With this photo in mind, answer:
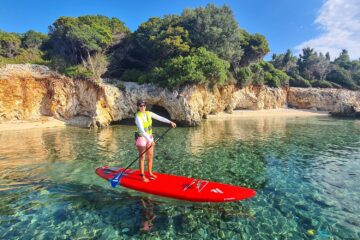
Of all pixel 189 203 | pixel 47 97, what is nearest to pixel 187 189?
pixel 189 203

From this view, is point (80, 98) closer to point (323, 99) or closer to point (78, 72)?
point (78, 72)

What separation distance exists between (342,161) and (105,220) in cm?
1148

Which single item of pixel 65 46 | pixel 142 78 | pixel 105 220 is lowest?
pixel 105 220

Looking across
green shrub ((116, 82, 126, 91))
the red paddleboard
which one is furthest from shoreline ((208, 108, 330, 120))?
the red paddleboard

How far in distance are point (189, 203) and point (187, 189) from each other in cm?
49

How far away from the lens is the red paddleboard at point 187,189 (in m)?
6.41

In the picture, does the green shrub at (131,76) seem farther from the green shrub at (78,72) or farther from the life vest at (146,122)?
the life vest at (146,122)

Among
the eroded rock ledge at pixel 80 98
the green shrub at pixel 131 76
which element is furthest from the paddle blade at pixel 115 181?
the green shrub at pixel 131 76

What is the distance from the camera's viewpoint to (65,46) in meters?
33.0

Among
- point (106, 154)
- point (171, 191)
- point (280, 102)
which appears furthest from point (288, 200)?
point (280, 102)

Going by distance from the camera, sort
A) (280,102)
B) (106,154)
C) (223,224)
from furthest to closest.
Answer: (280,102) → (106,154) → (223,224)

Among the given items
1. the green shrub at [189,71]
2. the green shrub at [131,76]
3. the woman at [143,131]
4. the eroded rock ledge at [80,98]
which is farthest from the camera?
the green shrub at [131,76]

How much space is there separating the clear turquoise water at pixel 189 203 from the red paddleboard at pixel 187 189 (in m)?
0.44

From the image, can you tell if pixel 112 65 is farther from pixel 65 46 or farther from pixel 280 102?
pixel 280 102
